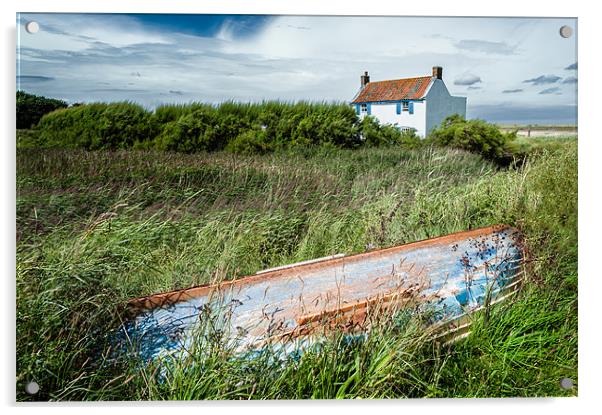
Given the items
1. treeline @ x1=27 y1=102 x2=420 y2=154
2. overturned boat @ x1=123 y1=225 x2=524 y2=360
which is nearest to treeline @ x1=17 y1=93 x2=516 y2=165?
treeline @ x1=27 y1=102 x2=420 y2=154

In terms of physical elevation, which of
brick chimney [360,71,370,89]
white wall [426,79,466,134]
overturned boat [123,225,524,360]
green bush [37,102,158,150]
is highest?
brick chimney [360,71,370,89]

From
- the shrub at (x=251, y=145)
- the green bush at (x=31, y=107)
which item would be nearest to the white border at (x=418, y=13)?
the green bush at (x=31, y=107)

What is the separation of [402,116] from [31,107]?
2.41 metres

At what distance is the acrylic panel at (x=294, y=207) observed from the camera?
143 inches

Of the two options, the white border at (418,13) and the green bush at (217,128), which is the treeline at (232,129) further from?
the white border at (418,13)

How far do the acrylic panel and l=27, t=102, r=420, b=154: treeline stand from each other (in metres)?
0.01

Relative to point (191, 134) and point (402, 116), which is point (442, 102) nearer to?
point (402, 116)

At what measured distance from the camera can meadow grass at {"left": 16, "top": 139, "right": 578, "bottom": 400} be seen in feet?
11.8

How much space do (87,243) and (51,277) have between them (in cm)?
29

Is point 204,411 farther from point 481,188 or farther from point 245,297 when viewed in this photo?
point 481,188

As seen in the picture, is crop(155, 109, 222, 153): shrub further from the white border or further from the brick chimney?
the brick chimney

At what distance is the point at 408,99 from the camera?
403 centimetres

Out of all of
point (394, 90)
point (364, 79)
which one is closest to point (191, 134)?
point (364, 79)
